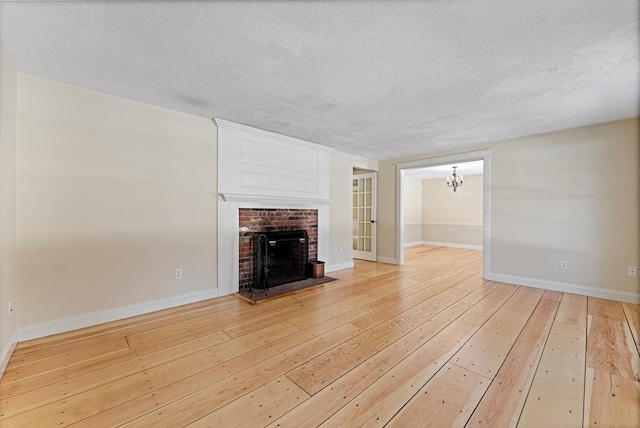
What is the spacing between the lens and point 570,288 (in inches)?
141

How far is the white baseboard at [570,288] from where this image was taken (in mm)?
3211

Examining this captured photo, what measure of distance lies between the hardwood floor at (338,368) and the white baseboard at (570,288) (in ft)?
0.87

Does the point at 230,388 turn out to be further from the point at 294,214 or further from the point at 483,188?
the point at 483,188

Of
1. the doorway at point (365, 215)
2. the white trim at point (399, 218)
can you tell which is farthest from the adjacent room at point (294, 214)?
the doorway at point (365, 215)

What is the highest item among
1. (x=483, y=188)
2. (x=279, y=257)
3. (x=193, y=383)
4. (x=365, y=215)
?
(x=483, y=188)

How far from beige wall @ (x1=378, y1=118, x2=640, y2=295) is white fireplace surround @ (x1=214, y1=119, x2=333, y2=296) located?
3.00 meters

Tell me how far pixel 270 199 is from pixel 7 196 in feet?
8.12

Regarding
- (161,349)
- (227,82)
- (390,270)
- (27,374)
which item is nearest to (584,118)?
(390,270)

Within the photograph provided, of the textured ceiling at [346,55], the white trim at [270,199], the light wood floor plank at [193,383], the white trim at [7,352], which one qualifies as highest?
the textured ceiling at [346,55]

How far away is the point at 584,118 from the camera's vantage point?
3193 millimetres

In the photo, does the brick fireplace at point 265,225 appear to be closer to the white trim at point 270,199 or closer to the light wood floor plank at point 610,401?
the white trim at point 270,199

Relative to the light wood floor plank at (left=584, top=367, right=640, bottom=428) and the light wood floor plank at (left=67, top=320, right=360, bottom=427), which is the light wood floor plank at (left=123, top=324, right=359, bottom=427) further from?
the light wood floor plank at (left=584, top=367, right=640, bottom=428)

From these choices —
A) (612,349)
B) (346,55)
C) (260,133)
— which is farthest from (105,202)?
(612,349)

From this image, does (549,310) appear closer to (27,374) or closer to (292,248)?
(292,248)
